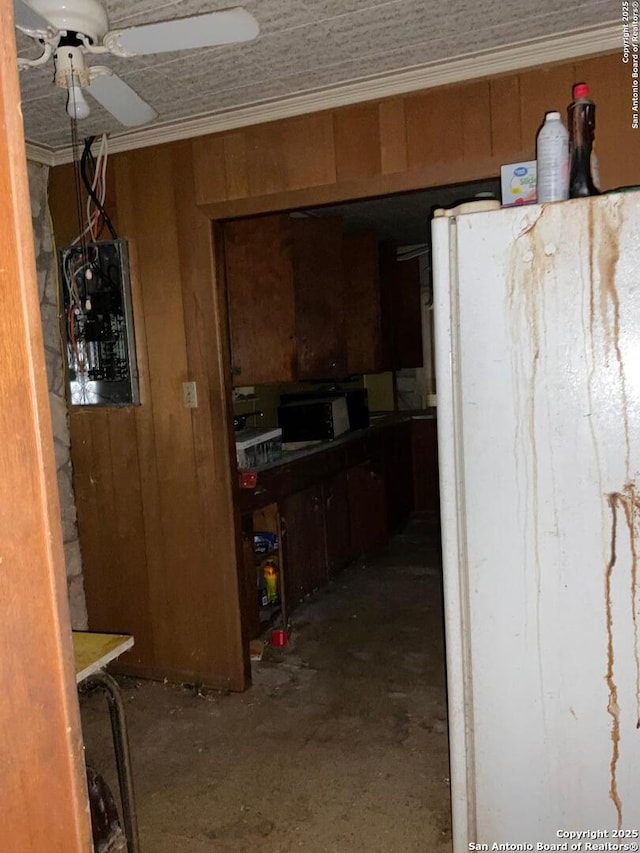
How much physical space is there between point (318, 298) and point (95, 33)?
1.97m

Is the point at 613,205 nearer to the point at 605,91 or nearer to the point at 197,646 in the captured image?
the point at 605,91

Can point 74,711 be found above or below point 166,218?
below

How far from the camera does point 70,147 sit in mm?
2605

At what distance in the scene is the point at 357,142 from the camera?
2205mm

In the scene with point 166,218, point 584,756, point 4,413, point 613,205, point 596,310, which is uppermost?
point 166,218

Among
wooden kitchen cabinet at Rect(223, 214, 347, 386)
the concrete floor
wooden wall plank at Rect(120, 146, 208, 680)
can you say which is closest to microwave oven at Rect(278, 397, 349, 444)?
wooden kitchen cabinet at Rect(223, 214, 347, 386)

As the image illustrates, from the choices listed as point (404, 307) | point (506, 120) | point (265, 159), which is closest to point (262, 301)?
point (265, 159)

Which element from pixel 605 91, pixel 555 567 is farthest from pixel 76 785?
pixel 605 91

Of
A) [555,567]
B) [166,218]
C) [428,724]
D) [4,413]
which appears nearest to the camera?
[4,413]

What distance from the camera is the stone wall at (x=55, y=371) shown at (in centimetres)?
267

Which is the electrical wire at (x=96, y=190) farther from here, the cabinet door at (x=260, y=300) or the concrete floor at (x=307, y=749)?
the concrete floor at (x=307, y=749)

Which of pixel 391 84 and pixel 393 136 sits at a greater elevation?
pixel 391 84

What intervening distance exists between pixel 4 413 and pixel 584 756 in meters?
1.35

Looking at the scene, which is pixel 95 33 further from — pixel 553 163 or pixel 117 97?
pixel 553 163
